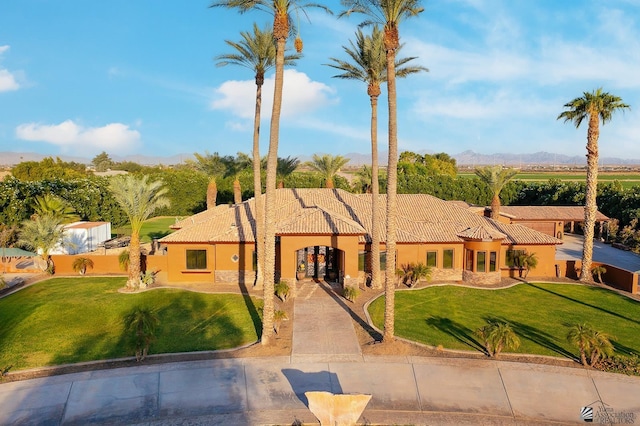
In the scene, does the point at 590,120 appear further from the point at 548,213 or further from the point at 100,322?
the point at 100,322

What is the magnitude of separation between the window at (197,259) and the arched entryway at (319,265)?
5.91 metres

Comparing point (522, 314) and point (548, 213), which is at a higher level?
point (548, 213)

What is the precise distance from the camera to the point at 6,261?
102ft

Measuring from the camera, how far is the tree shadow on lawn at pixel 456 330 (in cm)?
1786

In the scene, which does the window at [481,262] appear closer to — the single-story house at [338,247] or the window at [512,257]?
the single-story house at [338,247]

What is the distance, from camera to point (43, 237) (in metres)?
29.1

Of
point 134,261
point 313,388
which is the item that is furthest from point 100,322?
point 313,388

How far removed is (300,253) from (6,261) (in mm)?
20871

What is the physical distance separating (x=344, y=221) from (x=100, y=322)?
14.0 m

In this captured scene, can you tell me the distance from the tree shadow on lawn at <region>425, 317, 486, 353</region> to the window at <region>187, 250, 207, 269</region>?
1435cm

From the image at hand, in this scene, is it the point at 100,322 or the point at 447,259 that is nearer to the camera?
the point at 100,322

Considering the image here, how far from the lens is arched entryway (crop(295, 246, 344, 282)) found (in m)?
28.6

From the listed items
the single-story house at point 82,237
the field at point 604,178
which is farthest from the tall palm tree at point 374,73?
the field at point 604,178

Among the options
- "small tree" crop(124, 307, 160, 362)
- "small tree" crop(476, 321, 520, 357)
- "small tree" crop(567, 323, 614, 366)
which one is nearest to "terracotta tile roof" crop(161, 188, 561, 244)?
"small tree" crop(124, 307, 160, 362)
